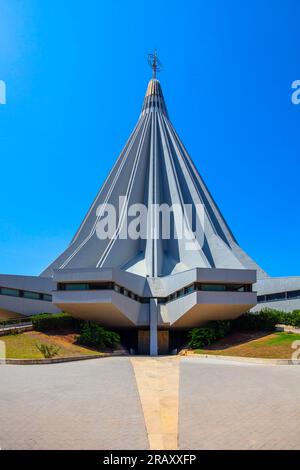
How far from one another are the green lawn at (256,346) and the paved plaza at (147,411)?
605cm

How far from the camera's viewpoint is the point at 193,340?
21391mm

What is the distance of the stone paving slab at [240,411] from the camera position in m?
5.18

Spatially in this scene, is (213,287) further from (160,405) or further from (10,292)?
(10,292)

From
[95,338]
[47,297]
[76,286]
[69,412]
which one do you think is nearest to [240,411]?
[69,412]

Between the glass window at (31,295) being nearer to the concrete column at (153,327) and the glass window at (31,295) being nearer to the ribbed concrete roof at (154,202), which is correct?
the ribbed concrete roof at (154,202)

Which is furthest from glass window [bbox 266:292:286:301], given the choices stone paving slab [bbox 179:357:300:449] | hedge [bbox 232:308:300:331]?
stone paving slab [bbox 179:357:300:449]

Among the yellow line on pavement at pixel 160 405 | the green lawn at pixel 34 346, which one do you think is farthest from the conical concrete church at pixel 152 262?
the yellow line on pavement at pixel 160 405

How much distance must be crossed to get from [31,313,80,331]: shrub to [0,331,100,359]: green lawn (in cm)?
83

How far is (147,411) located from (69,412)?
1590 millimetres

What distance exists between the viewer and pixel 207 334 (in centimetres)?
2136

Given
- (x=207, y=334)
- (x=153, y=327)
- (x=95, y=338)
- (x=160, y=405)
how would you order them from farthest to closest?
(x=153, y=327), (x=207, y=334), (x=95, y=338), (x=160, y=405)

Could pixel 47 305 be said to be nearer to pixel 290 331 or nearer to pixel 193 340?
pixel 193 340

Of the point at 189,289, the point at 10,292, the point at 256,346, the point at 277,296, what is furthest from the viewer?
the point at 277,296
